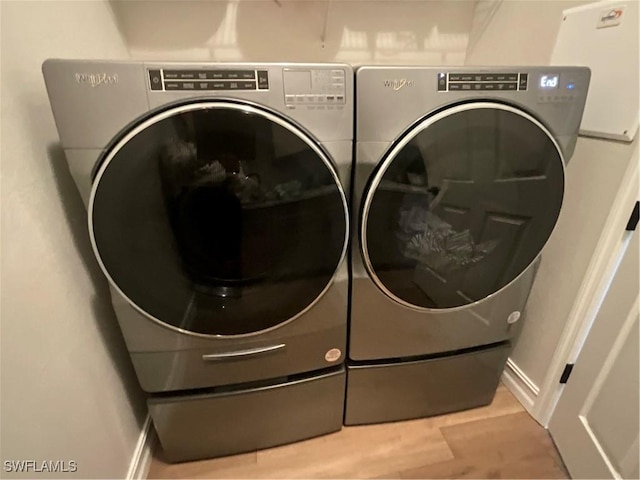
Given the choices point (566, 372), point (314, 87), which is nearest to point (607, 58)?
point (314, 87)

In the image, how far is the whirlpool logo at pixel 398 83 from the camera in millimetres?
794

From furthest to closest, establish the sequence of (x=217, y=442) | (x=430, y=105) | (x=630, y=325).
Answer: (x=217, y=442)
(x=630, y=325)
(x=430, y=105)

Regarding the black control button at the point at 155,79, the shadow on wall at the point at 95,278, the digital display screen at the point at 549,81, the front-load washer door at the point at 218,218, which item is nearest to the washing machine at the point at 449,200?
the digital display screen at the point at 549,81

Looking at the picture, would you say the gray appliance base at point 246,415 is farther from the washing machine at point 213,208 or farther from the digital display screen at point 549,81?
the digital display screen at point 549,81

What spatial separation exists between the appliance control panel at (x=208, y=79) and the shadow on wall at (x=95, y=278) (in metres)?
0.30

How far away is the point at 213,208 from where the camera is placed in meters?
0.80

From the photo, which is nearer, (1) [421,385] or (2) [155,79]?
(2) [155,79]

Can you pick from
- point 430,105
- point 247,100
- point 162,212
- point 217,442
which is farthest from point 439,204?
point 217,442

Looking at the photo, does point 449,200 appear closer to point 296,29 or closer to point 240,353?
point 240,353

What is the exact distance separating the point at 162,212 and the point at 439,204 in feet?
1.91

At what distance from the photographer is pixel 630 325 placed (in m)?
0.94

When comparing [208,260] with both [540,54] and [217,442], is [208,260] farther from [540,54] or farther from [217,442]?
[540,54]

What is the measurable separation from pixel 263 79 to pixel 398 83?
0.27 meters

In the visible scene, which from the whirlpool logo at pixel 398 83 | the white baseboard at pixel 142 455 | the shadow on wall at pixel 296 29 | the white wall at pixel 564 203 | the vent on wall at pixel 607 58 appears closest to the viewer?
the whirlpool logo at pixel 398 83
